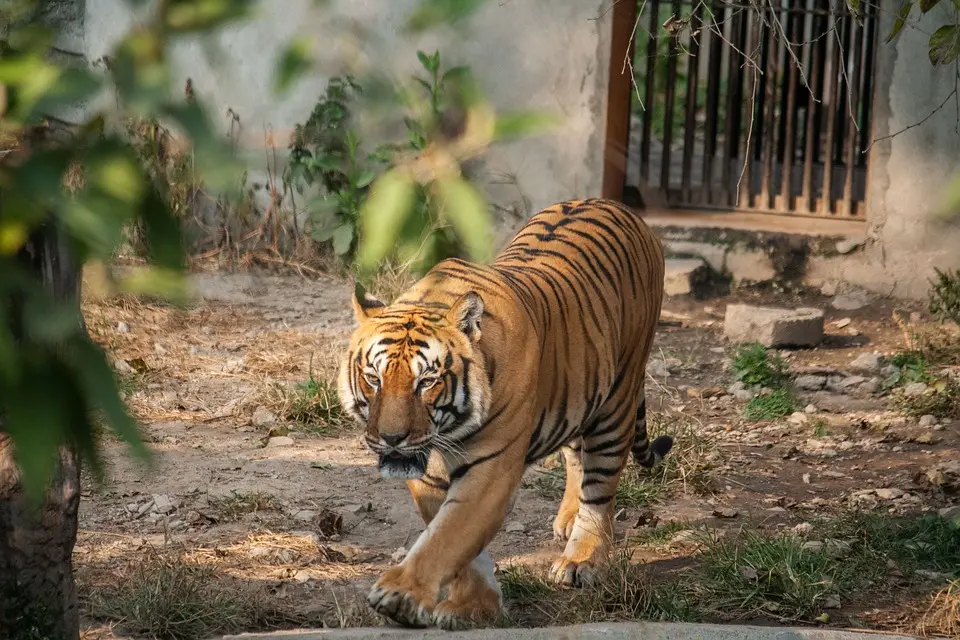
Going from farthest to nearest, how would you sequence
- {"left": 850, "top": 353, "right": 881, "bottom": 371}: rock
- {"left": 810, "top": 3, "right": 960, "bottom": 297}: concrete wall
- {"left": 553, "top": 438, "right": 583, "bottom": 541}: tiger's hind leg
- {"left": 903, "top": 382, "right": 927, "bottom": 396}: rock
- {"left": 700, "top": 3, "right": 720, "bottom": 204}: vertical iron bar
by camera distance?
{"left": 700, "top": 3, "right": 720, "bottom": 204}: vertical iron bar
{"left": 810, "top": 3, "right": 960, "bottom": 297}: concrete wall
{"left": 850, "top": 353, "right": 881, "bottom": 371}: rock
{"left": 903, "top": 382, "right": 927, "bottom": 396}: rock
{"left": 553, "top": 438, "right": 583, "bottom": 541}: tiger's hind leg

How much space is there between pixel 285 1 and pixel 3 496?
2.31 m

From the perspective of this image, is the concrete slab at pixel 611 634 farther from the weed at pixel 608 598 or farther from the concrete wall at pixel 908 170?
the concrete wall at pixel 908 170

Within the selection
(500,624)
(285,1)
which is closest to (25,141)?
(285,1)

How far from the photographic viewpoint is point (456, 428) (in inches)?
135

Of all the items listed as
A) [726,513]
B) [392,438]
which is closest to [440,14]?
[392,438]

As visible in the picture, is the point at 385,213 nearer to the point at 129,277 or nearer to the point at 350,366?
the point at 129,277

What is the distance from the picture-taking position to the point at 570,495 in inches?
180

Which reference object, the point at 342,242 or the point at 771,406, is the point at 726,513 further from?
the point at 342,242

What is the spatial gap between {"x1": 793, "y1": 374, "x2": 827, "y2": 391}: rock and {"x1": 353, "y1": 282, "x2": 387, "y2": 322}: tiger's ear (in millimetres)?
3503

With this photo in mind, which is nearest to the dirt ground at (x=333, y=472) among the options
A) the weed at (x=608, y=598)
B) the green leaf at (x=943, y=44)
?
the weed at (x=608, y=598)

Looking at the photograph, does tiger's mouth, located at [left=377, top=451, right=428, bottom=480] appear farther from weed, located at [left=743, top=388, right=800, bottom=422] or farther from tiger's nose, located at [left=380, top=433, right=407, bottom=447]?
weed, located at [left=743, top=388, right=800, bottom=422]

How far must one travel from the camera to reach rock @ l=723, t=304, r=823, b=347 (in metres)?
7.08

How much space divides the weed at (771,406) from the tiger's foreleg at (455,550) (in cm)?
271

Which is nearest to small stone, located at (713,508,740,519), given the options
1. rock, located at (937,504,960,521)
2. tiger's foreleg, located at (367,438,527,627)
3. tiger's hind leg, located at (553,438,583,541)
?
tiger's hind leg, located at (553,438,583,541)
